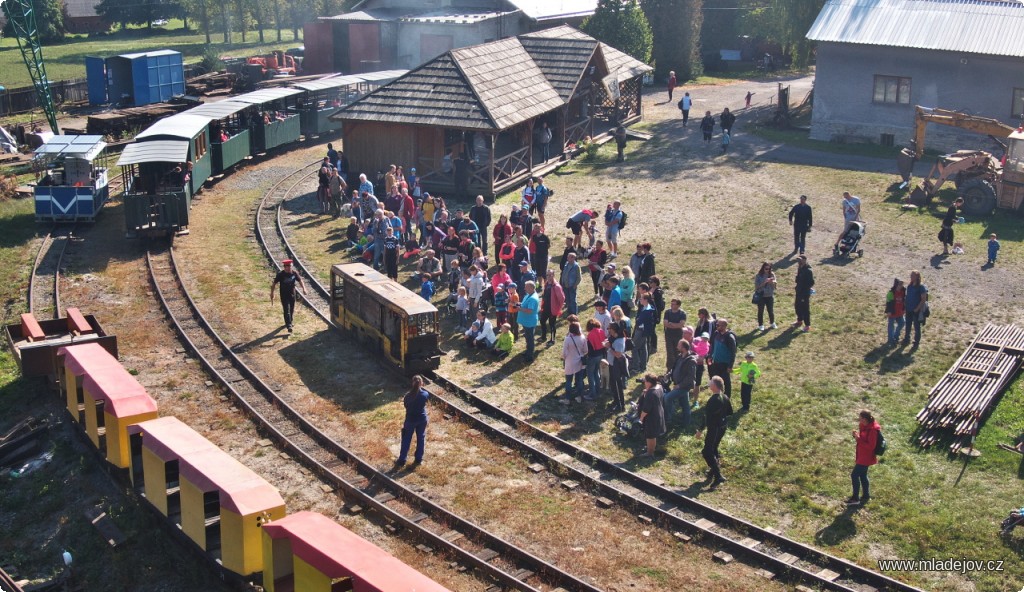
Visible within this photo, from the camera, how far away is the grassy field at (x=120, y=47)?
64137mm

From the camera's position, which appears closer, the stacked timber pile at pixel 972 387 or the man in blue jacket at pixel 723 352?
the stacked timber pile at pixel 972 387

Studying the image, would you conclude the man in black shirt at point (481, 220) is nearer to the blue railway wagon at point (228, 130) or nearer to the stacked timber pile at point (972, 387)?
the stacked timber pile at point (972, 387)

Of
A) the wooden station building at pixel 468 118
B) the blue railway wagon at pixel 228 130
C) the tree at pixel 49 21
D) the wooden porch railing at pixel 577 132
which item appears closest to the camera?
the wooden station building at pixel 468 118

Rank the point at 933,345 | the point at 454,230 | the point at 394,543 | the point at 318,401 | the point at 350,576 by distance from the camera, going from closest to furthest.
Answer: the point at 350,576 < the point at 394,543 < the point at 318,401 < the point at 933,345 < the point at 454,230

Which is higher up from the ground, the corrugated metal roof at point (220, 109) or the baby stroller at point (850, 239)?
the corrugated metal roof at point (220, 109)

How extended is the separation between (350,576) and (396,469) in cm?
527

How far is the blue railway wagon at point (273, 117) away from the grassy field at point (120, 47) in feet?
85.9

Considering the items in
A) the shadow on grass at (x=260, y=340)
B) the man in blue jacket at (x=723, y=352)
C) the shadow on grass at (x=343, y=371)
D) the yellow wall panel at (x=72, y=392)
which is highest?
the man in blue jacket at (x=723, y=352)

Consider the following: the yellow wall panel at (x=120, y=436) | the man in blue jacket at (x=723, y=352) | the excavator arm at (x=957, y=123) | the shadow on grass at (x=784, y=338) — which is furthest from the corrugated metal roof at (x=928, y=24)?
the yellow wall panel at (x=120, y=436)

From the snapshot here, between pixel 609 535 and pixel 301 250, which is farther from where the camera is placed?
A: pixel 301 250

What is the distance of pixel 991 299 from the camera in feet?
73.3

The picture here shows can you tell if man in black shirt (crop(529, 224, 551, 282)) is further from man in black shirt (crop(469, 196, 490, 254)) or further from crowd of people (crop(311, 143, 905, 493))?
man in black shirt (crop(469, 196, 490, 254))

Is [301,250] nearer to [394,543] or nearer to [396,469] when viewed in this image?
[396,469]

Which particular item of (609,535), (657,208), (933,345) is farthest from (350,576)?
(657,208)
